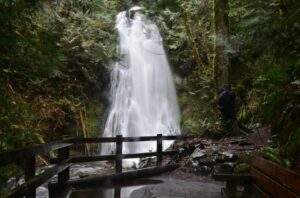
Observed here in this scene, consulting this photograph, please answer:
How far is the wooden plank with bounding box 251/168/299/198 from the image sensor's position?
3.62 meters

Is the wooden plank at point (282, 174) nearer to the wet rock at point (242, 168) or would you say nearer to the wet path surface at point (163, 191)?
the wet path surface at point (163, 191)

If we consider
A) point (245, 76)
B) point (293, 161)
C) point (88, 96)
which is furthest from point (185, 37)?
point (293, 161)

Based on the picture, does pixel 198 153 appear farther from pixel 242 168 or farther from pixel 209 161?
pixel 242 168

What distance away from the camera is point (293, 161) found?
13.4ft

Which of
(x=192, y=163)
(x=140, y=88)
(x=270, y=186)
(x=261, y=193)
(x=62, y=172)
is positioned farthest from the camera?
(x=140, y=88)

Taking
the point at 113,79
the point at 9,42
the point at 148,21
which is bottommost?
the point at 9,42

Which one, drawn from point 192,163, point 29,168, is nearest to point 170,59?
point 192,163

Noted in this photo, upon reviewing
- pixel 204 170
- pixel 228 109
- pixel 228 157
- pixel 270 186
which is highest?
pixel 228 109

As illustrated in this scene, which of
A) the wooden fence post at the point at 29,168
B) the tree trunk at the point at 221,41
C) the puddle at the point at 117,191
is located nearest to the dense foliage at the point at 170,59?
the tree trunk at the point at 221,41

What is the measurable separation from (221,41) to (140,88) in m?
7.31

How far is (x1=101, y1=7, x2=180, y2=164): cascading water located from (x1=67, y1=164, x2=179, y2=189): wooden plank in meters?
5.80

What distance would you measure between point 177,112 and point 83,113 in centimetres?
545

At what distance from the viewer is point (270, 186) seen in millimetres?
4215

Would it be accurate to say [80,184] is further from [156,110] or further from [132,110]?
[156,110]
